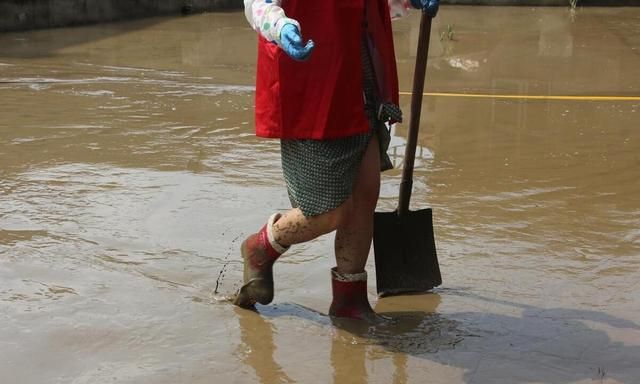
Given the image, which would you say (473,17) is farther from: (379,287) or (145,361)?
(145,361)

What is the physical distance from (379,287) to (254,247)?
1.72ft

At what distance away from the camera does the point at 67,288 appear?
334cm

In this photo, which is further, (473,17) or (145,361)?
(473,17)

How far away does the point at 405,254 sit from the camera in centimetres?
343

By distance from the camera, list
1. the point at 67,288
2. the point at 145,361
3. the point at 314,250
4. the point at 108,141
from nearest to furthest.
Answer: the point at 145,361
the point at 67,288
the point at 314,250
the point at 108,141

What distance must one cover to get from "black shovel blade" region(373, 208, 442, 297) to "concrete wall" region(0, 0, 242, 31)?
8894 millimetres

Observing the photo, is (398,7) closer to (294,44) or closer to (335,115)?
(335,115)

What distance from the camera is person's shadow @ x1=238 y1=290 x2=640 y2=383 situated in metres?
2.74

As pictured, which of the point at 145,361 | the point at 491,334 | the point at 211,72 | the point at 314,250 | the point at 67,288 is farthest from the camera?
the point at 211,72

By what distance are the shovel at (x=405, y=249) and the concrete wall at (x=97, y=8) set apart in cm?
889

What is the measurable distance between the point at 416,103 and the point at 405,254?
59 cm

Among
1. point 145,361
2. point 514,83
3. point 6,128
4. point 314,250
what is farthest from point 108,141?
point 514,83

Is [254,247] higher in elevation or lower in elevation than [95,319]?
higher

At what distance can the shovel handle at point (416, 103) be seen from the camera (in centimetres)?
320
